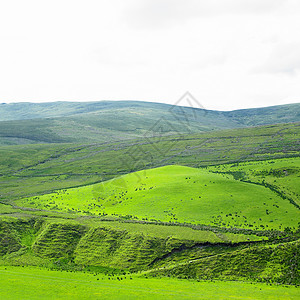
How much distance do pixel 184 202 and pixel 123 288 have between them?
96.4 feet

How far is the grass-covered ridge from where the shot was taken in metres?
52.7

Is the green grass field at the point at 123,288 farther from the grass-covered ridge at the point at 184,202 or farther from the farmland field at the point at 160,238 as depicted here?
the grass-covered ridge at the point at 184,202

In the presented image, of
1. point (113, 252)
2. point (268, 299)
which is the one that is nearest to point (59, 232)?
point (113, 252)

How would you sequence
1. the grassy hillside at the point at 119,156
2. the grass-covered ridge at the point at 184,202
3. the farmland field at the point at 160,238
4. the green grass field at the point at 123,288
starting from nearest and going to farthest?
the green grass field at the point at 123,288 < the farmland field at the point at 160,238 < the grass-covered ridge at the point at 184,202 < the grassy hillside at the point at 119,156

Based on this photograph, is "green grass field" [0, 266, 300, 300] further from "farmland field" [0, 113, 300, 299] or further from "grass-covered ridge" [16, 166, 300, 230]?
"grass-covered ridge" [16, 166, 300, 230]

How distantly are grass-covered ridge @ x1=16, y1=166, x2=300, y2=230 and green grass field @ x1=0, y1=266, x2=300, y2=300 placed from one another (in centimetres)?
1688

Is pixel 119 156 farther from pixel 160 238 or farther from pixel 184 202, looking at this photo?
pixel 160 238

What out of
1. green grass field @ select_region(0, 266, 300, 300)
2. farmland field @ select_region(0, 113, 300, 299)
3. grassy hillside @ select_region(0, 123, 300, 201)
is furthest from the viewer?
grassy hillside @ select_region(0, 123, 300, 201)

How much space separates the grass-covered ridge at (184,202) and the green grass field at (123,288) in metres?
16.9

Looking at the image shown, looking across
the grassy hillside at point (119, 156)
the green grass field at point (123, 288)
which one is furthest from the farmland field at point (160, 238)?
the grassy hillside at point (119, 156)

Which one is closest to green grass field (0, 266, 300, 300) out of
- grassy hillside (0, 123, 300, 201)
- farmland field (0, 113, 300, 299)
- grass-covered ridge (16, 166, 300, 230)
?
farmland field (0, 113, 300, 299)

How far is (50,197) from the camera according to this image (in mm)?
75438

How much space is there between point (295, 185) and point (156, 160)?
75085 millimetres

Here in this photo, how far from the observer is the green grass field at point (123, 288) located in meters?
31.5
